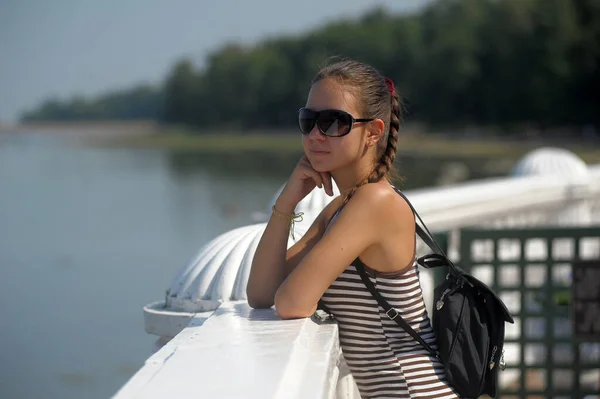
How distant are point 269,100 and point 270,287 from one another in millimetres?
123662

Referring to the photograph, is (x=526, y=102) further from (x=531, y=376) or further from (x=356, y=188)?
(x=356, y=188)

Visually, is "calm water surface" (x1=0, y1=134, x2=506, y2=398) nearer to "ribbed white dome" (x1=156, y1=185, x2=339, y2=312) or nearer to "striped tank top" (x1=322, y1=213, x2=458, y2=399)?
"ribbed white dome" (x1=156, y1=185, x2=339, y2=312)

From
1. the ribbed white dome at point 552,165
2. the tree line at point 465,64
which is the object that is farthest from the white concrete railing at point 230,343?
the tree line at point 465,64

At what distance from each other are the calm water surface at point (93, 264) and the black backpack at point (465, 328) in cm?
167

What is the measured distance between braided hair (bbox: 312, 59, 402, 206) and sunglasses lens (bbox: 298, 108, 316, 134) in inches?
4.2

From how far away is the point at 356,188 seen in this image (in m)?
2.86

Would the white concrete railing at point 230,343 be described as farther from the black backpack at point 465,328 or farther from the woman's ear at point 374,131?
the woman's ear at point 374,131

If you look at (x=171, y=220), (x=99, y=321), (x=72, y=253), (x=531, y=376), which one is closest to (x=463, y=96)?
(x=171, y=220)

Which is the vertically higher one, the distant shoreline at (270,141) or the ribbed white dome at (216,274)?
the ribbed white dome at (216,274)

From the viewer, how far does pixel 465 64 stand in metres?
78.9

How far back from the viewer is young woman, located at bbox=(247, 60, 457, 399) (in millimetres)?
2721

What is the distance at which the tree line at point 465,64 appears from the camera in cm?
6562

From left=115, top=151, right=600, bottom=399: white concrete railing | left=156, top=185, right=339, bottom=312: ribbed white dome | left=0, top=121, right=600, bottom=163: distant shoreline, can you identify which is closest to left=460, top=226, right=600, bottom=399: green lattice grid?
left=115, top=151, right=600, bottom=399: white concrete railing

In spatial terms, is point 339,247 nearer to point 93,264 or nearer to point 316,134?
point 316,134
